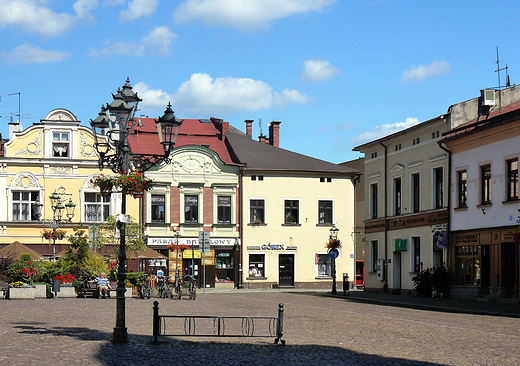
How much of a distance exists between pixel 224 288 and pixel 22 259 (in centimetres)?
1848

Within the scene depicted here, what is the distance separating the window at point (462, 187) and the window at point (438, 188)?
5.46ft

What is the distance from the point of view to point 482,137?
107ft

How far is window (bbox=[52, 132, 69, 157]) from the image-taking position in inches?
1916

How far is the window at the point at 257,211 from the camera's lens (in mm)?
51281

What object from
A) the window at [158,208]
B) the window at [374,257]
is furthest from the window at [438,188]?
the window at [158,208]

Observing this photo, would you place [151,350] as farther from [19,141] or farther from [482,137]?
[19,141]

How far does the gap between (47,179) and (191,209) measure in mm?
9560

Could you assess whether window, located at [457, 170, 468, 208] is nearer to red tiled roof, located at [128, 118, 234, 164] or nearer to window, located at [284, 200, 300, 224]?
window, located at [284, 200, 300, 224]

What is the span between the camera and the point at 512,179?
101 ft

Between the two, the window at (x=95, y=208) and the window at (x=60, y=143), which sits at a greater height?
the window at (x=60, y=143)

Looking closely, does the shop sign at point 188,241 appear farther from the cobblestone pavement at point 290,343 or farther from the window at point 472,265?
the cobblestone pavement at point 290,343

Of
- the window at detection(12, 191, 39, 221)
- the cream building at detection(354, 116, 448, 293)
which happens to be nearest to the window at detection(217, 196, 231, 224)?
the cream building at detection(354, 116, 448, 293)

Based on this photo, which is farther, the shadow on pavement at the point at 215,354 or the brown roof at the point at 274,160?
the brown roof at the point at 274,160

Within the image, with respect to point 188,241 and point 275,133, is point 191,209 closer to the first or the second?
point 188,241
